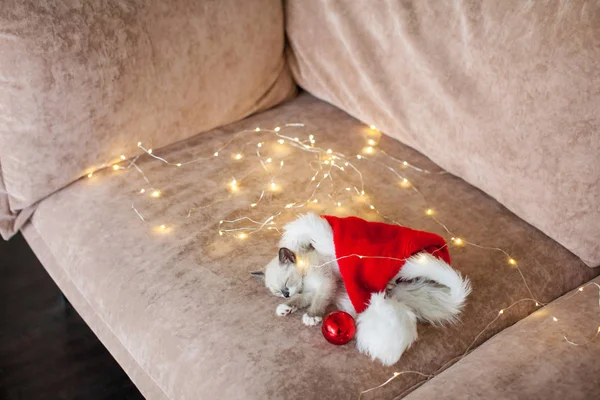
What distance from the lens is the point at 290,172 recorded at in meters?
1.43

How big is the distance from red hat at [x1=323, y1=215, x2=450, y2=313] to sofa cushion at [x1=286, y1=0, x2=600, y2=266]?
276 millimetres

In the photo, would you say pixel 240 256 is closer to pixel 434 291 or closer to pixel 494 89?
pixel 434 291

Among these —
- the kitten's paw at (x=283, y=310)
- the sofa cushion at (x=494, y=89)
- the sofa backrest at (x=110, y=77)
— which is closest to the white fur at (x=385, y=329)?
the kitten's paw at (x=283, y=310)

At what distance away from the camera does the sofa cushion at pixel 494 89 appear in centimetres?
113

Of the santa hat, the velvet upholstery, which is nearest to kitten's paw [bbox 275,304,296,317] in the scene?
the santa hat

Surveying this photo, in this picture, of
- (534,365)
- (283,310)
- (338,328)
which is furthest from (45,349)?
(534,365)

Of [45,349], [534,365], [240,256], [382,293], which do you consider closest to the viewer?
[534,365]

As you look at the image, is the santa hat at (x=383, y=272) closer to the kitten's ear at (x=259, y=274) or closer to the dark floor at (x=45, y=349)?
the kitten's ear at (x=259, y=274)

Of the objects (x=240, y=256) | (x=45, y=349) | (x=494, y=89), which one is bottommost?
(x=45, y=349)

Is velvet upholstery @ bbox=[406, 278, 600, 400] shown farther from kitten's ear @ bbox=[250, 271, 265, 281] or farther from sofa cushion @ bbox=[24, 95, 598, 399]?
kitten's ear @ bbox=[250, 271, 265, 281]

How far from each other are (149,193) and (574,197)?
0.91 m

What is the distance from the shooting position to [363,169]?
4.76ft

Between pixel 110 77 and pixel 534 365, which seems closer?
pixel 534 365

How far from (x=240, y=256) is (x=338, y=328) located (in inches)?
11.2
